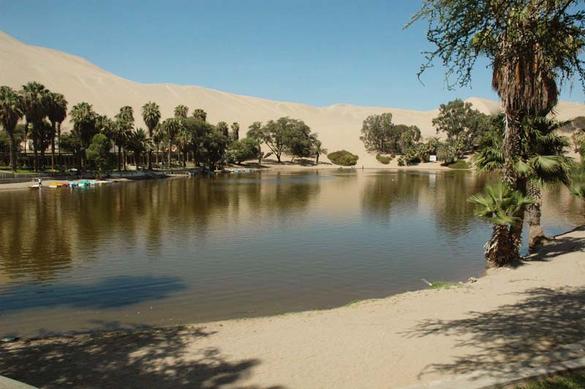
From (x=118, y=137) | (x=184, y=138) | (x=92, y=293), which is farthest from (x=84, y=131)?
(x=92, y=293)

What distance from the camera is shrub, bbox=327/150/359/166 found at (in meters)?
144

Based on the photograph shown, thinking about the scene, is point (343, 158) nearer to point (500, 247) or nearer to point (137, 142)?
point (137, 142)

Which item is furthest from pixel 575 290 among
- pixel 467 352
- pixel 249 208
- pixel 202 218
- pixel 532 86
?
pixel 249 208

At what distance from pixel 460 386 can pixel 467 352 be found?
2.05 metres

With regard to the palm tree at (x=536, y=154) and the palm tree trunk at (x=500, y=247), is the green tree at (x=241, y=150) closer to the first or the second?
the palm tree at (x=536, y=154)

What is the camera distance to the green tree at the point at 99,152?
2751 inches

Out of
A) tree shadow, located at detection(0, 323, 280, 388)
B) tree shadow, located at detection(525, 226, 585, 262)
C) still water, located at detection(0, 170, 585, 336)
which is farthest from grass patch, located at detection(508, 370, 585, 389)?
tree shadow, located at detection(525, 226, 585, 262)

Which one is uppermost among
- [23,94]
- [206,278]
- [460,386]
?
[23,94]

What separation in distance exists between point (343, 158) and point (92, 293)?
13189 cm

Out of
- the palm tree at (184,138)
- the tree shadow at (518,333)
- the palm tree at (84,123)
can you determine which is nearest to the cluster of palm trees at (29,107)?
the palm tree at (84,123)

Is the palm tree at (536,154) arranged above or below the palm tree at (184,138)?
below

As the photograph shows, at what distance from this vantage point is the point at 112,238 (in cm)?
2628

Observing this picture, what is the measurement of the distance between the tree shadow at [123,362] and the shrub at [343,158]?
134486mm

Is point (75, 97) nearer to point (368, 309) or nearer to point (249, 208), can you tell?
point (249, 208)
